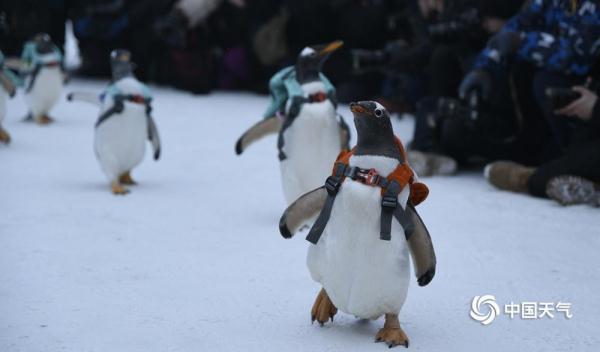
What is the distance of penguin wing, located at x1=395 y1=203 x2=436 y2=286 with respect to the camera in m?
2.24

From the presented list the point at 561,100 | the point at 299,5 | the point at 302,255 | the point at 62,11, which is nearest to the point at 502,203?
the point at 561,100

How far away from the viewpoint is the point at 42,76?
6.54 m

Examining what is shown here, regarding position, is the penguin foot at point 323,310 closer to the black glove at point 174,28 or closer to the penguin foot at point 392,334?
the penguin foot at point 392,334

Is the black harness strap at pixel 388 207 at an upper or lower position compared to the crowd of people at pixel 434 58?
upper

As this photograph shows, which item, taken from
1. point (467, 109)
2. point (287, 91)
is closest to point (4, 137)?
point (287, 91)

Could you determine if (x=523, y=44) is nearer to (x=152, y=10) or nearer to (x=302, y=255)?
(x=302, y=255)

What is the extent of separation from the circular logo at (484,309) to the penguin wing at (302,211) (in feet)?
A: 2.04

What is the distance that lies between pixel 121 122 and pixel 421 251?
2495 millimetres

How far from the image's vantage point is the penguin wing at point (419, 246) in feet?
7.36

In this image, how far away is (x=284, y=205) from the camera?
4242 millimetres

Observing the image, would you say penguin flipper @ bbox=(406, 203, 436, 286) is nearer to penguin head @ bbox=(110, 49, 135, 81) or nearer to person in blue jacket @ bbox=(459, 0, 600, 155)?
person in blue jacket @ bbox=(459, 0, 600, 155)

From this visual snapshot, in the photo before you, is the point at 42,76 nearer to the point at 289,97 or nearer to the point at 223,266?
the point at 289,97

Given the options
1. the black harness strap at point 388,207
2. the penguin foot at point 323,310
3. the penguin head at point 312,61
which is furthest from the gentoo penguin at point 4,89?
the black harness strap at point 388,207

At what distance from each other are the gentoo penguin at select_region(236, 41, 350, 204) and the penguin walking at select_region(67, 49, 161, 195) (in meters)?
0.98
